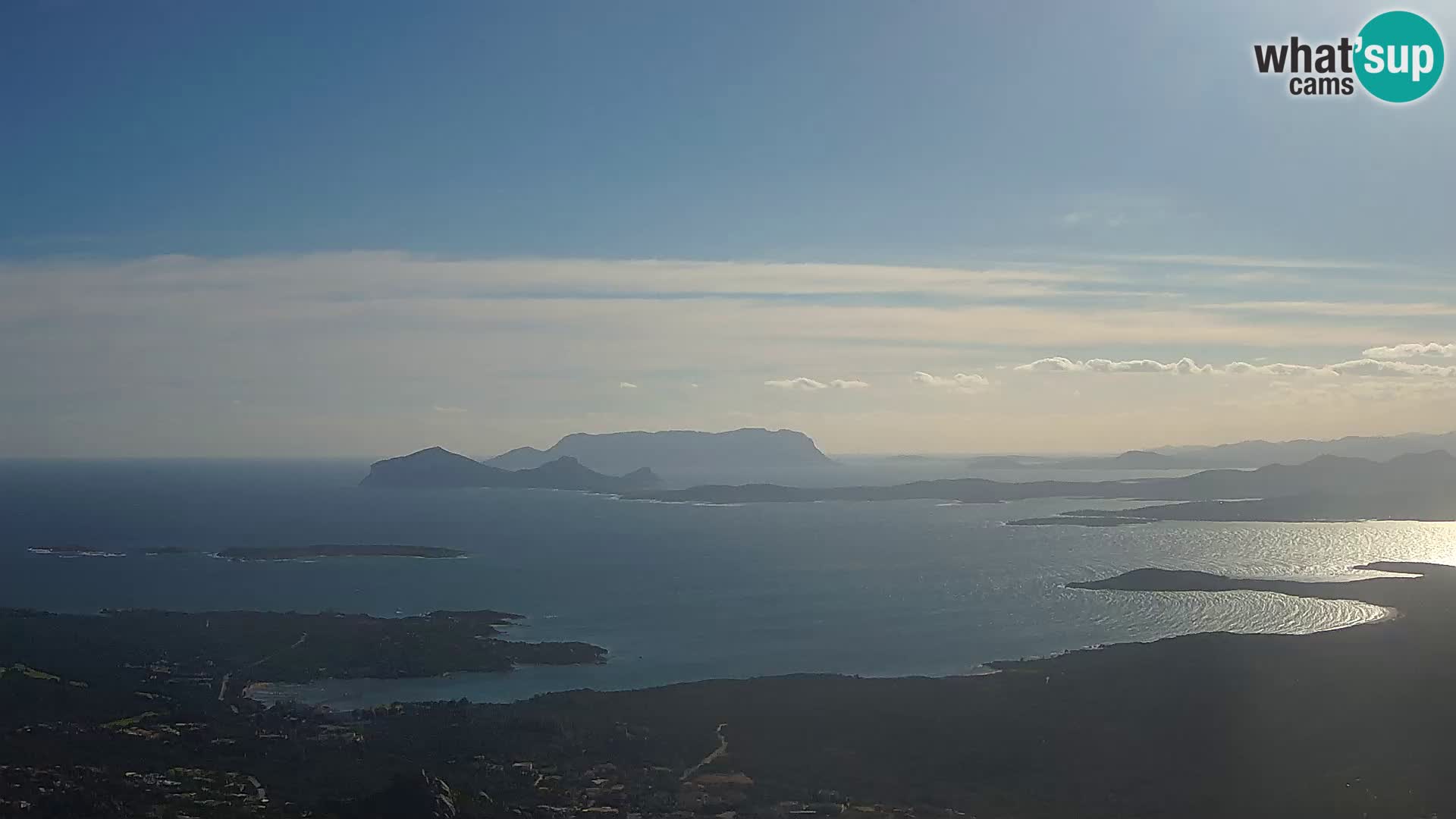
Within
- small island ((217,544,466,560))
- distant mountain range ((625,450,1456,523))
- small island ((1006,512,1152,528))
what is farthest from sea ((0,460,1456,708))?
distant mountain range ((625,450,1456,523))

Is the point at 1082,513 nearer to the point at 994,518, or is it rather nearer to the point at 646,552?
the point at 994,518

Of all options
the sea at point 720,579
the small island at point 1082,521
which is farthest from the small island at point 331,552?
the small island at point 1082,521

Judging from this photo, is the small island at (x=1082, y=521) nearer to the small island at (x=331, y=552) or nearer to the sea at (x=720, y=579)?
the sea at (x=720, y=579)

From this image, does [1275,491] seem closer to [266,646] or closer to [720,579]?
[720,579]

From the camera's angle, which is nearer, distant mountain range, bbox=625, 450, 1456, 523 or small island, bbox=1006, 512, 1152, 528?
small island, bbox=1006, 512, 1152, 528

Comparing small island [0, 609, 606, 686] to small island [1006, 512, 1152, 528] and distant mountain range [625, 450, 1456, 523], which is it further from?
distant mountain range [625, 450, 1456, 523]

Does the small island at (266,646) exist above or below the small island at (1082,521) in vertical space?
below

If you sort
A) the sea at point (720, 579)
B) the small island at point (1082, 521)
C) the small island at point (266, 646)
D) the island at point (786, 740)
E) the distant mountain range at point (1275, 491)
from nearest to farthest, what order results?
the island at point (786, 740) < the small island at point (266, 646) < the sea at point (720, 579) < the small island at point (1082, 521) < the distant mountain range at point (1275, 491)
